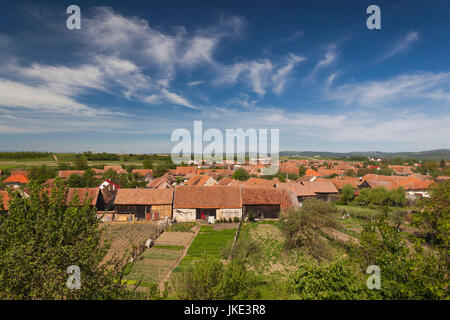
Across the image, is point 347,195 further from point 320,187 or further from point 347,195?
point 320,187

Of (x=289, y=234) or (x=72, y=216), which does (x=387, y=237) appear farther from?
(x=72, y=216)

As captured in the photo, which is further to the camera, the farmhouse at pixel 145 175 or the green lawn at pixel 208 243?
the farmhouse at pixel 145 175

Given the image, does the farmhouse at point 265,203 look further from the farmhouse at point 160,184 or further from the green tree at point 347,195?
the green tree at point 347,195

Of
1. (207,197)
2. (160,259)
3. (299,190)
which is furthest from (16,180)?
(299,190)

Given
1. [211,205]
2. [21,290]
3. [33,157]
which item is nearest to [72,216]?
[21,290]

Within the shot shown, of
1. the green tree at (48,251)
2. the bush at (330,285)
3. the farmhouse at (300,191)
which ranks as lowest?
the farmhouse at (300,191)

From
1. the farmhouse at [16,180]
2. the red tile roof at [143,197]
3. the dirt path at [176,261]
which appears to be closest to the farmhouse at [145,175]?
the farmhouse at [16,180]

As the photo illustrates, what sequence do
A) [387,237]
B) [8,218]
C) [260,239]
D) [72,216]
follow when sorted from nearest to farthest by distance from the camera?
[8,218]
[72,216]
[387,237]
[260,239]
